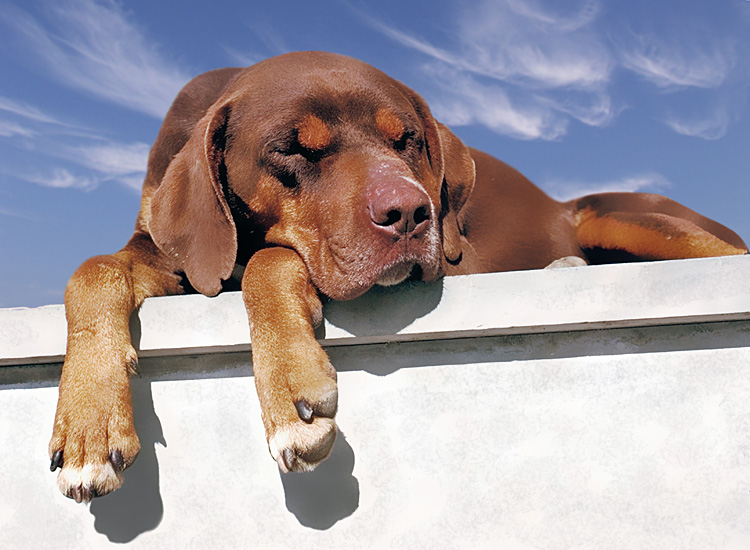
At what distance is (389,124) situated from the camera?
2.32m

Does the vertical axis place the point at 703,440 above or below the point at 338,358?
below

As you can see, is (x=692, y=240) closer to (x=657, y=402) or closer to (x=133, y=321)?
(x=657, y=402)

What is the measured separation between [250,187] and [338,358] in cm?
69

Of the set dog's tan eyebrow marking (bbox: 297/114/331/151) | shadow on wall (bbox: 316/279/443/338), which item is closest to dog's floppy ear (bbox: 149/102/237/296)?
dog's tan eyebrow marking (bbox: 297/114/331/151)

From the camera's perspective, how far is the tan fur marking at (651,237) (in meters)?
2.80

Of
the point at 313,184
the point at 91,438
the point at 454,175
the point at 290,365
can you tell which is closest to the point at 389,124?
the point at 313,184

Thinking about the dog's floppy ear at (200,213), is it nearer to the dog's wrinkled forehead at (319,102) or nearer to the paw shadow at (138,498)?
the dog's wrinkled forehead at (319,102)

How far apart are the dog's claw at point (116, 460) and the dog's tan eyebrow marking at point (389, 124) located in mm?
1317

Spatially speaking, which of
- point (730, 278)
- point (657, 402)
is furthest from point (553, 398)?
point (730, 278)

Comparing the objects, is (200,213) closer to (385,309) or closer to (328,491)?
(385,309)

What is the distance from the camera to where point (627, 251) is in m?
3.11

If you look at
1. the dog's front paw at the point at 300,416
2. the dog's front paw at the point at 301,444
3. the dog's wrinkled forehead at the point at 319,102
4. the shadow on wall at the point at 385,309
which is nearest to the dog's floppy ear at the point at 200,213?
the dog's wrinkled forehead at the point at 319,102

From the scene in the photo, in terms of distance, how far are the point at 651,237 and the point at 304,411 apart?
1.98m

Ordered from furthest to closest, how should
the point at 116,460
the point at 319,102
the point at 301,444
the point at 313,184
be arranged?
the point at 319,102 → the point at 313,184 → the point at 116,460 → the point at 301,444
